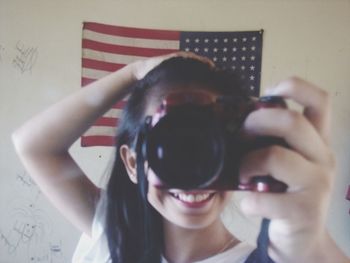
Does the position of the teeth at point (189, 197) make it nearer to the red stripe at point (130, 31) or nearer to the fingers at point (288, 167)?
the fingers at point (288, 167)

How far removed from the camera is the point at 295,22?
4.05 ft

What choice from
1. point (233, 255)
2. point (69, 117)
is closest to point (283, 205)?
point (233, 255)

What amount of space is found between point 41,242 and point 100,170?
318mm

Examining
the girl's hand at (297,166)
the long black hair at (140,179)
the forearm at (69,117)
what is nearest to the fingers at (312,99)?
the girl's hand at (297,166)

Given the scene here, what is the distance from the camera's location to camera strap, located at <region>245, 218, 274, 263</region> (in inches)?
13.7

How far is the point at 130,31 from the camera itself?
127cm

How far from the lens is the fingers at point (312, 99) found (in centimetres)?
31

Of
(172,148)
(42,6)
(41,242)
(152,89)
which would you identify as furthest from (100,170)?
(172,148)

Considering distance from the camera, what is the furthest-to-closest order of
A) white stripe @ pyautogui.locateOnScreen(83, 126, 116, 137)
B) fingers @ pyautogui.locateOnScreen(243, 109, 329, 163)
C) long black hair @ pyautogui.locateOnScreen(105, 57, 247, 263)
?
white stripe @ pyautogui.locateOnScreen(83, 126, 116, 137), long black hair @ pyautogui.locateOnScreen(105, 57, 247, 263), fingers @ pyautogui.locateOnScreen(243, 109, 329, 163)

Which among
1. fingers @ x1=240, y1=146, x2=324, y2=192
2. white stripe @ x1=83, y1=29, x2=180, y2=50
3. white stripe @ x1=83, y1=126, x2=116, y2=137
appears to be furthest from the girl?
white stripe @ x1=83, y1=29, x2=180, y2=50

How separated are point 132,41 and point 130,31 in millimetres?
34

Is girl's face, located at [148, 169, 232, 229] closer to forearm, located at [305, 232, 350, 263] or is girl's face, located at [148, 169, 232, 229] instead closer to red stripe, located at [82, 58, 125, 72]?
forearm, located at [305, 232, 350, 263]

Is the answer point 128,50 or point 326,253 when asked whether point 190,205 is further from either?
point 128,50

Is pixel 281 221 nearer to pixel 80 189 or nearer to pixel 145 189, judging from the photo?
pixel 145 189
